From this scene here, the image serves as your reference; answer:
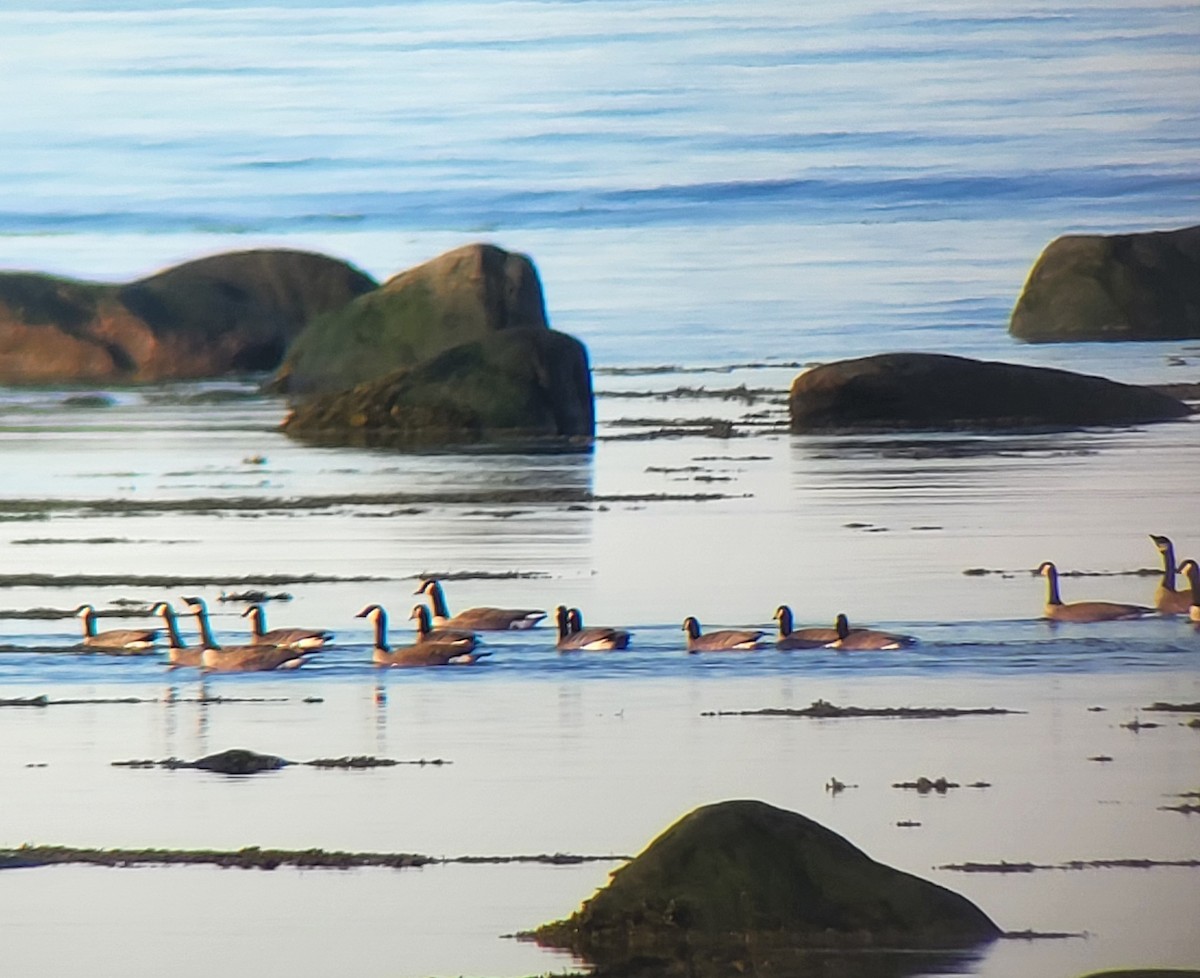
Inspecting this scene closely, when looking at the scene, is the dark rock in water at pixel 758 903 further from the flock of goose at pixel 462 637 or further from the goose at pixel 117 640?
the goose at pixel 117 640

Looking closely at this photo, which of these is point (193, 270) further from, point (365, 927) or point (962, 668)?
point (365, 927)

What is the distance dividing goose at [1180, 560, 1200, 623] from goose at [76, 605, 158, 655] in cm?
664

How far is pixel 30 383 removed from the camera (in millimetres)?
55281

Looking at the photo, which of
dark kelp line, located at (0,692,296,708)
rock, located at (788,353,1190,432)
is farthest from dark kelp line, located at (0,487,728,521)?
dark kelp line, located at (0,692,296,708)

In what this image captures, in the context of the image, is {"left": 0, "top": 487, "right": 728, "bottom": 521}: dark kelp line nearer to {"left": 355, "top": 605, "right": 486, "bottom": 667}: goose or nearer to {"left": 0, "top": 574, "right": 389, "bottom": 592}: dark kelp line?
{"left": 0, "top": 574, "right": 389, "bottom": 592}: dark kelp line

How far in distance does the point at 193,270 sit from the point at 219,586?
37842 mm

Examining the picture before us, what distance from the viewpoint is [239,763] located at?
12.4m

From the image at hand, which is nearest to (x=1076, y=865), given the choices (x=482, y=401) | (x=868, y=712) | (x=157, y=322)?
(x=868, y=712)

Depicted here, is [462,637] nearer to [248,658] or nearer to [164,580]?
[248,658]

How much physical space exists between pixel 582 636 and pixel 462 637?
790mm

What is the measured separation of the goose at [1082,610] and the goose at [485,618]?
10.8 ft

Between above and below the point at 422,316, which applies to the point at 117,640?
below

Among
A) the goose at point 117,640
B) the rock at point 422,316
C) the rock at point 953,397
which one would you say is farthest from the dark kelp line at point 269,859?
the rock at point 422,316

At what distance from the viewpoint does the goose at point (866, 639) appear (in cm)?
1609
